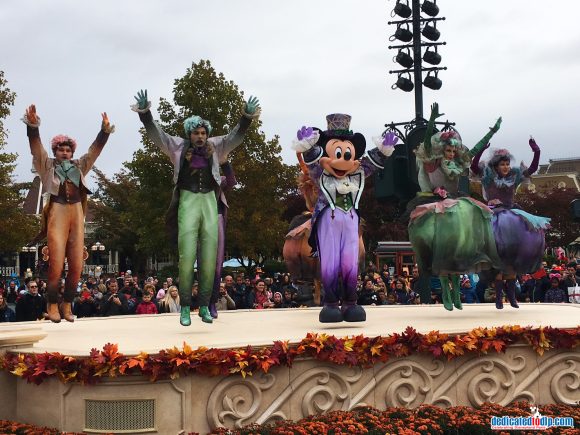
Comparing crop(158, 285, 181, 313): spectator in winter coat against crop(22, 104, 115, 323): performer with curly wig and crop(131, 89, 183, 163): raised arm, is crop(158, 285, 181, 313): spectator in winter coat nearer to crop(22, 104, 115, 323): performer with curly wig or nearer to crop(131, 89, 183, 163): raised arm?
crop(22, 104, 115, 323): performer with curly wig

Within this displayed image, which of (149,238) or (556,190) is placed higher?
(556,190)

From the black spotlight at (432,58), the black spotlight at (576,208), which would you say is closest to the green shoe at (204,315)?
the black spotlight at (576,208)

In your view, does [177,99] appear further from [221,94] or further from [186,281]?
[186,281]

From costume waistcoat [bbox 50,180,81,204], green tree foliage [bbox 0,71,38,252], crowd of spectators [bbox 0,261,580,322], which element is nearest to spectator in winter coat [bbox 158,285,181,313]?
crowd of spectators [bbox 0,261,580,322]

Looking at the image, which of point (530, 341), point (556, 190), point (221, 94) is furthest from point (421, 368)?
point (556, 190)

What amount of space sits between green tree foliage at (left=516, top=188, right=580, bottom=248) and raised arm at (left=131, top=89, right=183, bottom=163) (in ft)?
123

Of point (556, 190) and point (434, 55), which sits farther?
point (556, 190)

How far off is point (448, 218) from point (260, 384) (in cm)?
346

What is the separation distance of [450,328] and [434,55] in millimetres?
9034

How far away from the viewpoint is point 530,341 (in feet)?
22.2

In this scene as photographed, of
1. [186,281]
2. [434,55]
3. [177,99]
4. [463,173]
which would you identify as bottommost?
[186,281]

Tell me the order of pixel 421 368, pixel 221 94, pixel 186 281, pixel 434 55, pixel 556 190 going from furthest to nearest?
pixel 556 190
pixel 221 94
pixel 434 55
pixel 186 281
pixel 421 368

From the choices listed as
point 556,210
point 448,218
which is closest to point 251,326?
point 448,218

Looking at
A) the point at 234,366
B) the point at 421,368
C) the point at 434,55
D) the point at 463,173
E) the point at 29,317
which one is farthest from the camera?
the point at 434,55
